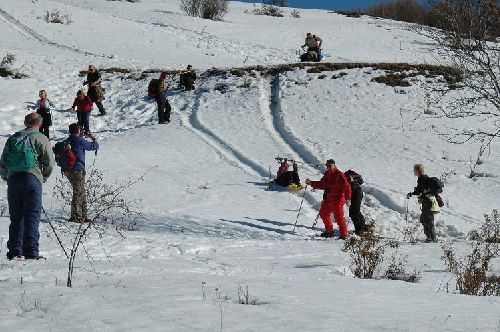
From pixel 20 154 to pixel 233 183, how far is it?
8168 millimetres

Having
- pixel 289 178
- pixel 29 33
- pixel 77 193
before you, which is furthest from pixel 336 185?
pixel 29 33

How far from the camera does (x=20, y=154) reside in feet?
21.1

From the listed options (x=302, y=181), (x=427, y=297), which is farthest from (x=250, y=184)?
(x=427, y=297)

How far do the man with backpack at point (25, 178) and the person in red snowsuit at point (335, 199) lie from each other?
5.86 m

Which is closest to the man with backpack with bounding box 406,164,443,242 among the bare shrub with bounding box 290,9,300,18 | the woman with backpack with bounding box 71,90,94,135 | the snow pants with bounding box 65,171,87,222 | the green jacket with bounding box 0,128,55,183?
the snow pants with bounding box 65,171,87,222

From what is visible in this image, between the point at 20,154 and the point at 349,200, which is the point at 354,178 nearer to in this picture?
the point at 349,200

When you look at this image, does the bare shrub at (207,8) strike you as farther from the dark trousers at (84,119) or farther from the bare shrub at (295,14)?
the dark trousers at (84,119)

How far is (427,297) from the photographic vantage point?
5004 millimetres

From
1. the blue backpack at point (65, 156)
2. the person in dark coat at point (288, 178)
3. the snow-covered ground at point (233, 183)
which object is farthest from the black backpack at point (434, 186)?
the blue backpack at point (65, 156)

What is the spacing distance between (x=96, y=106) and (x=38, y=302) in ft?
62.5

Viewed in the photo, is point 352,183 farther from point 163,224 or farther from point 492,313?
point 492,313

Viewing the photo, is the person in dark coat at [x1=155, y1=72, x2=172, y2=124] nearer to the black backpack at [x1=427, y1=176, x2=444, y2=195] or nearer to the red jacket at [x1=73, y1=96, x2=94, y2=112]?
the red jacket at [x1=73, y1=96, x2=94, y2=112]

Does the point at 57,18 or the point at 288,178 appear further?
the point at 57,18

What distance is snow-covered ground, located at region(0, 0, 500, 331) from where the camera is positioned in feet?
13.9
